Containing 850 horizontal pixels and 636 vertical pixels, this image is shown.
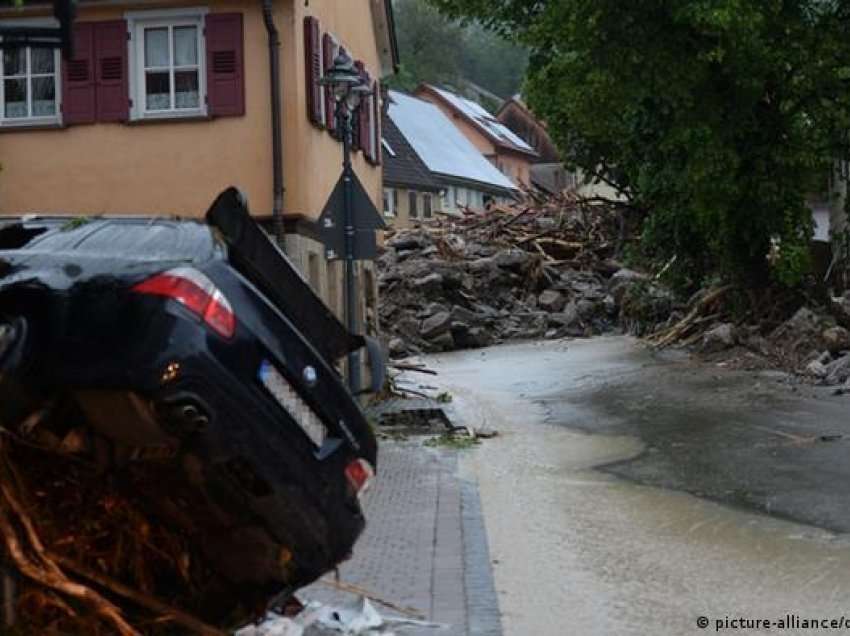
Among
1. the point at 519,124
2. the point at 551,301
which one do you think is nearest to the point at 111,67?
the point at 551,301

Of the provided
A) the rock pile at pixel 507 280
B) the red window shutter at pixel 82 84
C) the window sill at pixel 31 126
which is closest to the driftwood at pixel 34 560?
the red window shutter at pixel 82 84

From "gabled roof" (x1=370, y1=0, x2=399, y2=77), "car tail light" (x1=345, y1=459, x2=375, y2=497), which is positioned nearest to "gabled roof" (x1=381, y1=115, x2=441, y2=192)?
"gabled roof" (x1=370, y1=0, x2=399, y2=77)

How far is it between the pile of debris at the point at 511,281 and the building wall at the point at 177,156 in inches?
620

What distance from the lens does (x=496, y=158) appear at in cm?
8200

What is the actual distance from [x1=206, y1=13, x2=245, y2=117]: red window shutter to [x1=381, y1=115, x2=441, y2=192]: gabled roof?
129 feet

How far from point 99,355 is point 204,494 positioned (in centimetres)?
68

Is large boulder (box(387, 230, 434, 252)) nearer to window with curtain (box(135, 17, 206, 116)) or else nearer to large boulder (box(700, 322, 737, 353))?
large boulder (box(700, 322, 737, 353))

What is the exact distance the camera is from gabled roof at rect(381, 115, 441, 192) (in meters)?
56.5

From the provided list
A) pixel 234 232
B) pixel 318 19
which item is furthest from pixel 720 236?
pixel 234 232

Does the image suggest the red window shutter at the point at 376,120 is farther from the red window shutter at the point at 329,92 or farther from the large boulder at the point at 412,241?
the large boulder at the point at 412,241

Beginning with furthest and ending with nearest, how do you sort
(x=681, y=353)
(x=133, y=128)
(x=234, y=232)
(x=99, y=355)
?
(x=681, y=353), (x=133, y=128), (x=234, y=232), (x=99, y=355)

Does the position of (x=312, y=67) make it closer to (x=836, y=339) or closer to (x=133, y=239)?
(x=836, y=339)

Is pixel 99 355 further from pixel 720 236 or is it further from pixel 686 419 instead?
pixel 720 236

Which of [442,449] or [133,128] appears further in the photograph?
[133,128]
